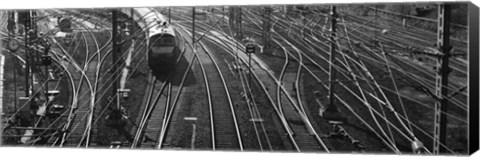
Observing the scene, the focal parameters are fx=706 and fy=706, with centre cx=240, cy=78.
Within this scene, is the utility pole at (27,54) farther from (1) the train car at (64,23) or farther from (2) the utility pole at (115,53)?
(2) the utility pole at (115,53)

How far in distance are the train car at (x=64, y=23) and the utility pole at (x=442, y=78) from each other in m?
3.97

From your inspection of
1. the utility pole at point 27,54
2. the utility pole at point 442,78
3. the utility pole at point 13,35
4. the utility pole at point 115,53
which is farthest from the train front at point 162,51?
the utility pole at point 442,78

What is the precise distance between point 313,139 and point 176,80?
5.37ft

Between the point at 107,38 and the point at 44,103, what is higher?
the point at 107,38

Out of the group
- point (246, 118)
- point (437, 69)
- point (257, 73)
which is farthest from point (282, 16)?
point (437, 69)

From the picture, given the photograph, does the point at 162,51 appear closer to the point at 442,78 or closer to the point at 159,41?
the point at 159,41

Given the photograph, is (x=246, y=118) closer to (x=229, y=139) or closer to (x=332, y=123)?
(x=229, y=139)

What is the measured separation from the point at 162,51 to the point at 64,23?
118cm

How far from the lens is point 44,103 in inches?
313

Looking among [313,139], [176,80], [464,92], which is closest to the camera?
[464,92]

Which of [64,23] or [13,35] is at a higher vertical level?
[64,23]

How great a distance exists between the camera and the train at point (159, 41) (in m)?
7.62

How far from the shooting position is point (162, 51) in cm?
769

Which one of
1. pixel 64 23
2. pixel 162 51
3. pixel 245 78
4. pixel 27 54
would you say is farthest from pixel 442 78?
pixel 27 54
